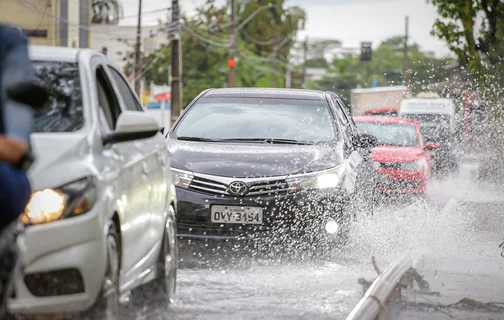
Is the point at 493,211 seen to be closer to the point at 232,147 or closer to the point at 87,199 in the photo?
the point at 232,147

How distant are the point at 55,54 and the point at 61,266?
168 centimetres

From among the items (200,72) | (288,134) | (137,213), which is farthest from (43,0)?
(200,72)

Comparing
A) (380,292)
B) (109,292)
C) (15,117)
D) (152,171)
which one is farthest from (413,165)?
(15,117)

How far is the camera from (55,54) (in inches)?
242

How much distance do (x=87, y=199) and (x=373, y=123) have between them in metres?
16.2

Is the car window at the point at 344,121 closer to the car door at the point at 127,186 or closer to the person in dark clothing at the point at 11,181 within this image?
the car door at the point at 127,186

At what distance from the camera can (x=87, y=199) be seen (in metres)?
4.94

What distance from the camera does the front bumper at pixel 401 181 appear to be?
60.5ft

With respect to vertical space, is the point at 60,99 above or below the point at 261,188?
above

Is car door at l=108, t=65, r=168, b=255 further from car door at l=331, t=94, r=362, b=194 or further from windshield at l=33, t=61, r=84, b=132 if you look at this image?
car door at l=331, t=94, r=362, b=194

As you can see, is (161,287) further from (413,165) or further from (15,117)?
(413,165)

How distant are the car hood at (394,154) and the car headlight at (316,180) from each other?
8644 mm

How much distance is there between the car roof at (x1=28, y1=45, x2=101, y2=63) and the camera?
20.0 ft

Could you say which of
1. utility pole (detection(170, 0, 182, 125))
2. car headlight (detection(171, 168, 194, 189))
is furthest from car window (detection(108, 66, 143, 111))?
utility pole (detection(170, 0, 182, 125))
